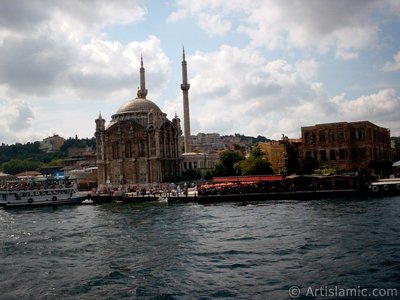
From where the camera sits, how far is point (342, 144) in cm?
7000

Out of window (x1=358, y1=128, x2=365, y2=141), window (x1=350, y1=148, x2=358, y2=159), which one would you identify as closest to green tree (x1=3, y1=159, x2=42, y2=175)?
window (x1=350, y1=148, x2=358, y2=159)

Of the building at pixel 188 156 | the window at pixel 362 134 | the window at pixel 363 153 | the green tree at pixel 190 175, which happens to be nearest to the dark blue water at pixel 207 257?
the window at pixel 363 153

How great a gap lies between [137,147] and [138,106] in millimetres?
9854

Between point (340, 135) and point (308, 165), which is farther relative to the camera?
point (340, 135)

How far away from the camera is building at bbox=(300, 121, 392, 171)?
69.6 meters

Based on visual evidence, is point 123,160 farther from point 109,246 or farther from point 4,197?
point 109,246

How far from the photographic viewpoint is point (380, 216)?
3256 centimetres

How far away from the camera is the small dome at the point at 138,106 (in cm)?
9750

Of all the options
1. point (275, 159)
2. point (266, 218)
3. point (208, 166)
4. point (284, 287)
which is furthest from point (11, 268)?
point (208, 166)

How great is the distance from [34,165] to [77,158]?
17052mm

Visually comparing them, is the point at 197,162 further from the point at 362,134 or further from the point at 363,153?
the point at 362,134

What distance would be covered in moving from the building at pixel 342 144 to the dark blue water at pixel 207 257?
33052 mm

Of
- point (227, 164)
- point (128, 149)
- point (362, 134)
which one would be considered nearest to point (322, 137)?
point (362, 134)

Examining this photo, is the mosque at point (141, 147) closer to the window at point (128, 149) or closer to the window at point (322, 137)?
the window at point (128, 149)
